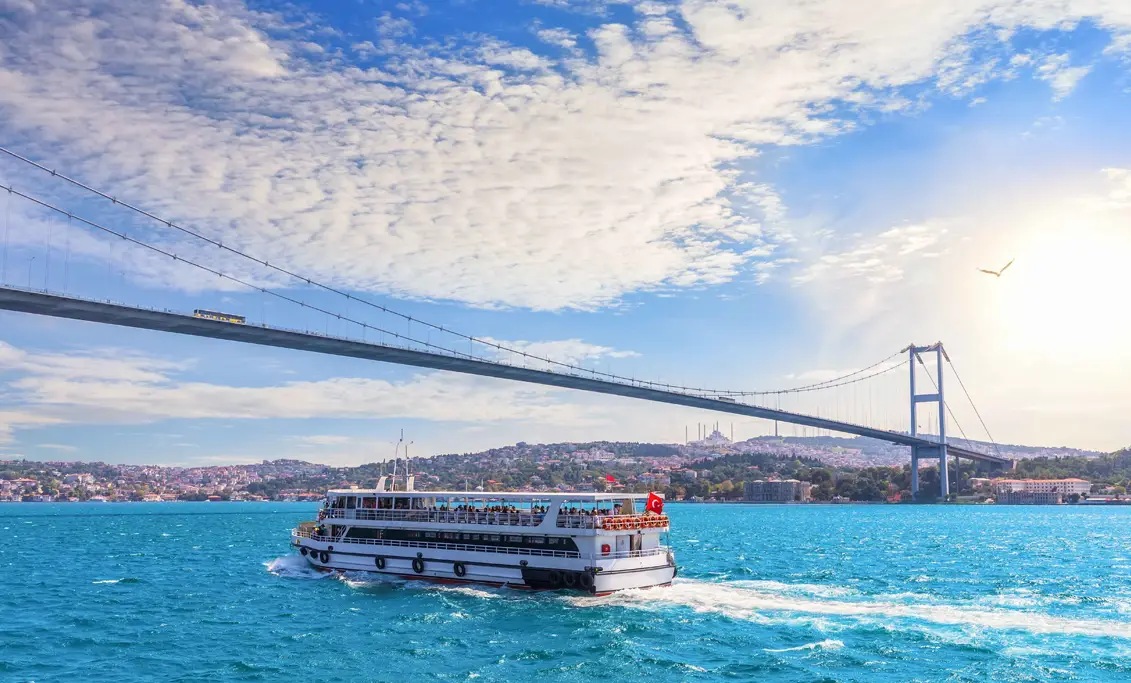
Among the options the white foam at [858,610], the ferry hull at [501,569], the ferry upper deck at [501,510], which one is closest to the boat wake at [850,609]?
the white foam at [858,610]

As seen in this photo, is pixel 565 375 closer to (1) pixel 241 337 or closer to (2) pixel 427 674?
(1) pixel 241 337

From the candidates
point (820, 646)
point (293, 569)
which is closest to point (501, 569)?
point (820, 646)

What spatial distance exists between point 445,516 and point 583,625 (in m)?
11.0

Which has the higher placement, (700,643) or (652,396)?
(652,396)

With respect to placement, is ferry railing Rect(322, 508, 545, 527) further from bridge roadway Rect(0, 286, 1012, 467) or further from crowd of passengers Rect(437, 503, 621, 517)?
bridge roadway Rect(0, 286, 1012, 467)

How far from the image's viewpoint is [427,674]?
21.8m

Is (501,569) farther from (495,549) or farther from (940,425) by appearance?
(940,425)

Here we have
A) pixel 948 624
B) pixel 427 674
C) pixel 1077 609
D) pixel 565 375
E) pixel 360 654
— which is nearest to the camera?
pixel 427 674

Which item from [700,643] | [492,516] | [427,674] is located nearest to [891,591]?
[700,643]

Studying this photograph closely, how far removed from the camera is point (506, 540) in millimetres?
34000

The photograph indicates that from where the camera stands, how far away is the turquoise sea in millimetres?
22125

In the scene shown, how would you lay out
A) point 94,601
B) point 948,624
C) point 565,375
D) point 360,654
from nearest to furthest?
point 360,654
point 948,624
point 94,601
point 565,375

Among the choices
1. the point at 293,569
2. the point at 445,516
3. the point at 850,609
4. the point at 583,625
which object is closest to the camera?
the point at 583,625

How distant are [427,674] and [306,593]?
47.3 feet
